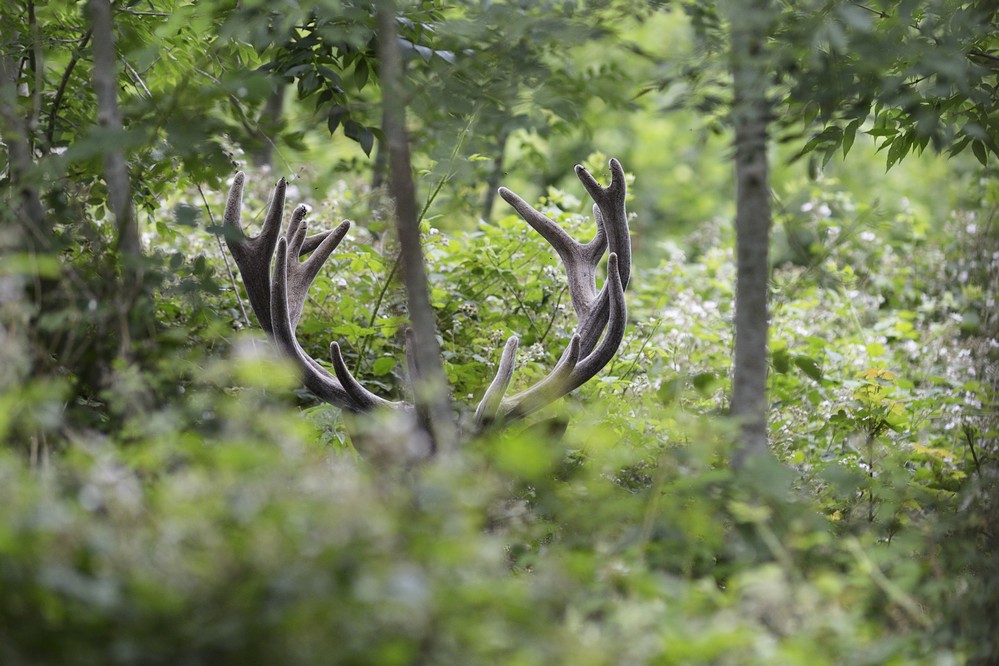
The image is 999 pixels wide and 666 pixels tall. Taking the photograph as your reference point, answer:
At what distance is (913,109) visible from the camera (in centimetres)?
304

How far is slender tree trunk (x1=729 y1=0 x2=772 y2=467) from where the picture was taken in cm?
272

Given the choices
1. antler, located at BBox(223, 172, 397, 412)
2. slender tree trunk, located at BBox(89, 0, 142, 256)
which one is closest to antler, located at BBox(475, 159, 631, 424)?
antler, located at BBox(223, 172, 397, 412)

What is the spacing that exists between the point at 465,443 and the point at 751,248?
1.04m

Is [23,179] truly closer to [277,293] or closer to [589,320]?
[277,293]

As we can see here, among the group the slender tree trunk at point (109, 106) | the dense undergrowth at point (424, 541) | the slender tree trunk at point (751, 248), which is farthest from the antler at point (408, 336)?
the slender tree trunk at point (751, 248)

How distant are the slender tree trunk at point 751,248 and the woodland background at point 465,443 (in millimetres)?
38

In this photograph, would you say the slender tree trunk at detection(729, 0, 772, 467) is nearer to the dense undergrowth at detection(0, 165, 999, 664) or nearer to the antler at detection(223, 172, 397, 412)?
the dense undergrowth at detection(0, 165, 999, 664)

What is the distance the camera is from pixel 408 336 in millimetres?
3602

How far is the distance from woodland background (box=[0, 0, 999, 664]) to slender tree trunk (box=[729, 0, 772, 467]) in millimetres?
38

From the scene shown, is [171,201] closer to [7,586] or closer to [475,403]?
[475,403]

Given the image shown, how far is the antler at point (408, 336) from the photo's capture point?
345cm

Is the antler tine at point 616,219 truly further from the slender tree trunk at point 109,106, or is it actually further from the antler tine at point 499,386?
the slender tree trunk at point 109,106

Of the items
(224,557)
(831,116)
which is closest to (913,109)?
(831,116)

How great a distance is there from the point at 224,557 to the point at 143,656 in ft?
0.65
